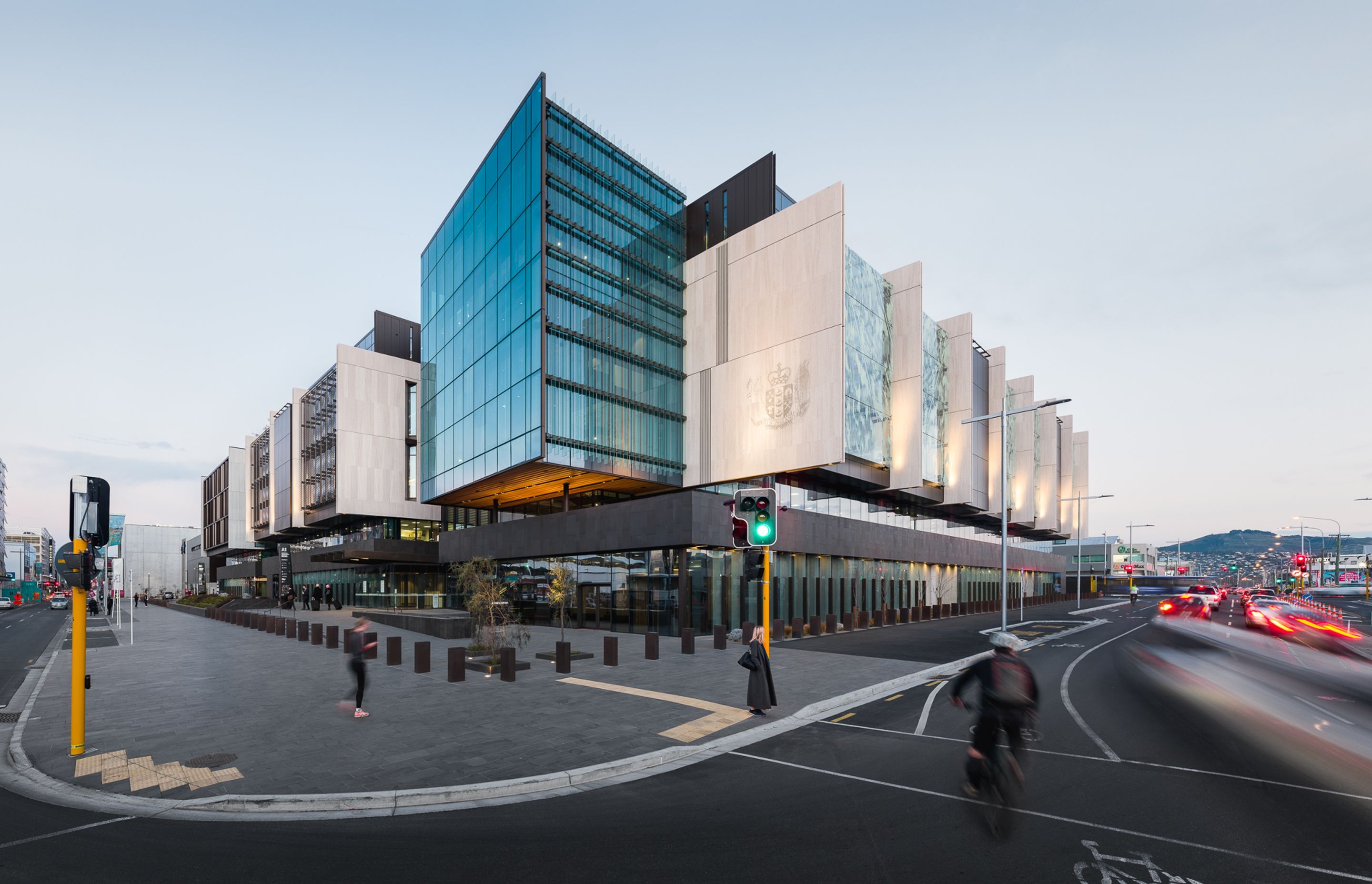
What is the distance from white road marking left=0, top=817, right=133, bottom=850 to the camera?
6887 millimetres

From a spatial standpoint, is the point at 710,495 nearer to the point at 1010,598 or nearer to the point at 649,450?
the point at 649,450

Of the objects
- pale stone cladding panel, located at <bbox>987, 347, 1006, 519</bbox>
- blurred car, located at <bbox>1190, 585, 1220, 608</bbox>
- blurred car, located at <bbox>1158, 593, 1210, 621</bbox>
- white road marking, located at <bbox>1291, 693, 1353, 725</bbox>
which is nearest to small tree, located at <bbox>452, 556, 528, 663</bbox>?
white road marking, located at <bbox>1291, 693, 1353, 725</bbox>

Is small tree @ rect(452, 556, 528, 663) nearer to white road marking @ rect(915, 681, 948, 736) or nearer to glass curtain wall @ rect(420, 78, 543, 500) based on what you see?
white road marking @ rect(915, 681, 948, 736)

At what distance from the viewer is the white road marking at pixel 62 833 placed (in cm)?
689

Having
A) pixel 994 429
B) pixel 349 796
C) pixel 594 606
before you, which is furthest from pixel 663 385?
pixel 349 796

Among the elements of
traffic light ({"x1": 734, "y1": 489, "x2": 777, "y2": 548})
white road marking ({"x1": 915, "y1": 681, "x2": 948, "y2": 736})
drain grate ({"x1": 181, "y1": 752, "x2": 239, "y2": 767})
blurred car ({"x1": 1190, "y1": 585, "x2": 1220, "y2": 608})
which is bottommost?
blurred car ({"x1": 1190, "y1": 585, "x2": 1220, "y2": 608})

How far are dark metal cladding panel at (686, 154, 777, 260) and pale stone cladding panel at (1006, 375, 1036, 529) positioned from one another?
3941 cm

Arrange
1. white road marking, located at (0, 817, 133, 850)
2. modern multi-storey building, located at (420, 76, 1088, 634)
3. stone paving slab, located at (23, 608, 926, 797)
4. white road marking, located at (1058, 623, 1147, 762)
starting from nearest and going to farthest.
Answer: white road marking, located at (0, 817, 133, 850), stone paving slab, located at (23, 608, 926, 797), white road marking, located at (1058, 623, 1147, 762), modern multi-storey building, located at (420, 76, 1088, 634)

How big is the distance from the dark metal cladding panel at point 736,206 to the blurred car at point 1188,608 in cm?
3456

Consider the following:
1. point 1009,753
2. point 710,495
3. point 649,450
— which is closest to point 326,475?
point 649,450

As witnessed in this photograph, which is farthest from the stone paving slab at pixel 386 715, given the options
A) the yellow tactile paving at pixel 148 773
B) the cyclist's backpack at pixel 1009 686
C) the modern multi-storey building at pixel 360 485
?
the modern multi-storey building at pixel 360 485

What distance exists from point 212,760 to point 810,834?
8.41 meters

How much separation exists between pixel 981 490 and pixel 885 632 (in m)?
30.8

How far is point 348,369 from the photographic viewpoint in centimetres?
5750
